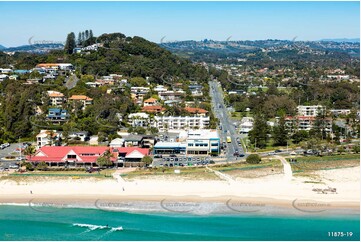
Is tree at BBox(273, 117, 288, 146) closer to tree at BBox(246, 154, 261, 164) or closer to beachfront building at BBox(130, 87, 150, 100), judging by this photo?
tree at BBox(246, 154, 261, 164)

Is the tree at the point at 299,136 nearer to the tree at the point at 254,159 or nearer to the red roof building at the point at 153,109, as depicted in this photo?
the tree at the point at 254,159

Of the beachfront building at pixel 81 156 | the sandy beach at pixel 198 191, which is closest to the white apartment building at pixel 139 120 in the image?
the beachfront building at pixel 81 156

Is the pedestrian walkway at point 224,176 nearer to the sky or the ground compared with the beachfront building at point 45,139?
nearer to the ground

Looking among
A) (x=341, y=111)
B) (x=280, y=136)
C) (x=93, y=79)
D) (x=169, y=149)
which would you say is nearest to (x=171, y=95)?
(x=93, y=79)

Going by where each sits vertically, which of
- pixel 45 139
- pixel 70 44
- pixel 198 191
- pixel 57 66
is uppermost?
pixel 70 44

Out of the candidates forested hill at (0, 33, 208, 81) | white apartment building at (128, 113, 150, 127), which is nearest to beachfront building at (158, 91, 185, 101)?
forested hill at (0, 33, 208, 81)

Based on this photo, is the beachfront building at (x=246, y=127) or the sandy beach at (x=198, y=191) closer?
the sandy beach at (x=198, y=191)

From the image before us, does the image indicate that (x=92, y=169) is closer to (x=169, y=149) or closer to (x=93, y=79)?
(x=169, y=149)
